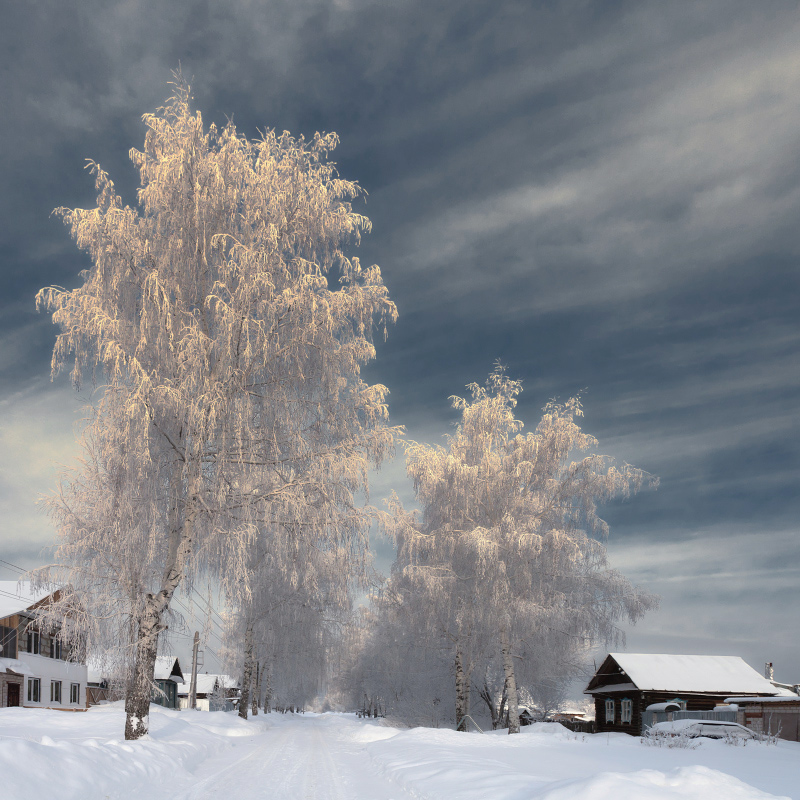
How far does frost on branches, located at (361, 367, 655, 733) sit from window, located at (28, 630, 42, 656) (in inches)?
787

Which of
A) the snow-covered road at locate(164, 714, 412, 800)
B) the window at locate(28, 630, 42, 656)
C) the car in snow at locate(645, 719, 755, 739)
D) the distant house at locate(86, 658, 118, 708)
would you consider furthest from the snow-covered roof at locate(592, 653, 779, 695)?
the distant house at locate(86, 658, 118, 708)

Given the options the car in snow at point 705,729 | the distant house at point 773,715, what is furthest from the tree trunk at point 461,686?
the distant house at point 773,715

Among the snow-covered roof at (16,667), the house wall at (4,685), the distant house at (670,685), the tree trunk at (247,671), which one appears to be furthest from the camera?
the distant house at (670,685)

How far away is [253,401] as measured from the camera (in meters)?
12.5

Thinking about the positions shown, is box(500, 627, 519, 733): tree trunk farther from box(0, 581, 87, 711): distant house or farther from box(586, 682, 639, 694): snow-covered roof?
box(0, 581, 87, 711): distant house

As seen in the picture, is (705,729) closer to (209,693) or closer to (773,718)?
(773,718)

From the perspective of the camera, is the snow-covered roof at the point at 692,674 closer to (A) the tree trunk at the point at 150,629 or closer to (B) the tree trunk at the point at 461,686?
(B) the tree trunk at the point at 461,686

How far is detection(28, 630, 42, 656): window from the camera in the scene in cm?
3369

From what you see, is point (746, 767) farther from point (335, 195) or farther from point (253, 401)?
point (335, 195)

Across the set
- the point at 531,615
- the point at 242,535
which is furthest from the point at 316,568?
the point at 531,615

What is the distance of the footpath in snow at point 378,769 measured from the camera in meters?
7.18

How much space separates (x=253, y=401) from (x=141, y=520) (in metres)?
2.96

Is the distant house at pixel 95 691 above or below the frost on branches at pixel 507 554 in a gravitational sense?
below

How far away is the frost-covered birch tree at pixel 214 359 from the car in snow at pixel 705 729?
18712 mm
